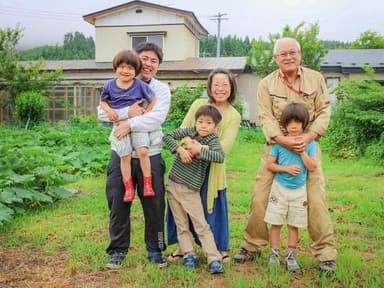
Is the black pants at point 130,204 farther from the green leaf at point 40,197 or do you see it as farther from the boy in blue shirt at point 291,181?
the green leaf at point 40,197

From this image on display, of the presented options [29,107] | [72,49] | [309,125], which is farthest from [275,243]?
[72,49]

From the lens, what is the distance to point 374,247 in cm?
400

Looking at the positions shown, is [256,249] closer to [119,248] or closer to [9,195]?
[119,248]

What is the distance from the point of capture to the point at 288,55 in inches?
125

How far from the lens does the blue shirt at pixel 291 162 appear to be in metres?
3.21

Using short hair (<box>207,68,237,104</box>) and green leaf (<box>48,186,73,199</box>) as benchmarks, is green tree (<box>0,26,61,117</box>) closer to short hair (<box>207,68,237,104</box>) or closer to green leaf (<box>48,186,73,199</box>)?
green leaf (<box>48,186,73,199</box>)

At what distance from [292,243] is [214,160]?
0.81m

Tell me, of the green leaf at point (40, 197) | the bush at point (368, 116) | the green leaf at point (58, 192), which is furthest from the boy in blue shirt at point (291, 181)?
the green leaf at point (58, 192)

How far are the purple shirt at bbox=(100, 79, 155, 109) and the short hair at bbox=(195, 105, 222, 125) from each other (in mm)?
335

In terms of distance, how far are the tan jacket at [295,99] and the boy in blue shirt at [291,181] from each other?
9cm

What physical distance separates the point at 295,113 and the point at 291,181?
45 centimetres

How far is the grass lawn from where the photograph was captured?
124 inches

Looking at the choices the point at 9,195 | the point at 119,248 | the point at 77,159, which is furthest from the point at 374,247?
the point at 77,159

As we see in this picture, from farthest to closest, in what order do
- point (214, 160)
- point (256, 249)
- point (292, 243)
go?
point (256, 249), point (292, 243), point (214, 160)
